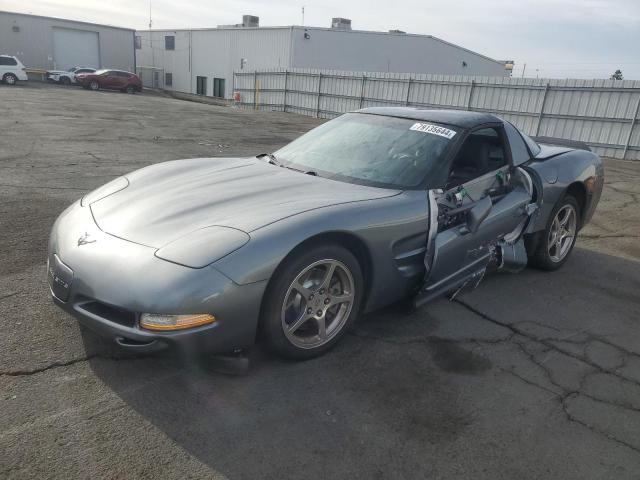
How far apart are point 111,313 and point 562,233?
4098mm

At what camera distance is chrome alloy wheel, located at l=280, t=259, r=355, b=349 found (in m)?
2.70

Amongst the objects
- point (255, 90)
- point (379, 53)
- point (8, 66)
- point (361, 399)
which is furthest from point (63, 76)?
point (361, 399)

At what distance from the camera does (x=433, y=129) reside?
12.1ft

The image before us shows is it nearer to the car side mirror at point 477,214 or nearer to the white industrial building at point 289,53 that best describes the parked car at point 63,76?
the white industrial building at point 289,53

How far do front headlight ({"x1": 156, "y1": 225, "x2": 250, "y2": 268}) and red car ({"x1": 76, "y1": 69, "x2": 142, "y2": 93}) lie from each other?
3682 cm

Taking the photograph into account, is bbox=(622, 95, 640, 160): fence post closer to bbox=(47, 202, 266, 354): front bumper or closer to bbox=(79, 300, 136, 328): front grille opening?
bbox=(47, 202, 266, 354): front bumper

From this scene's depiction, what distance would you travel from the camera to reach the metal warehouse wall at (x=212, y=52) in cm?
3528

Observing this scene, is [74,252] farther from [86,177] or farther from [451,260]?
[86,177]

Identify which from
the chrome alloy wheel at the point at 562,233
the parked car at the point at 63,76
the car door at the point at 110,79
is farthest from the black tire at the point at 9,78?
the chrome alloy wheel at the point at 562,233

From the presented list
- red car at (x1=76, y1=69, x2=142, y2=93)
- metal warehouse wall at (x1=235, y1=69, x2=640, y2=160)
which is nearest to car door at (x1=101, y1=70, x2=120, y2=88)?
red car at (x1=76, y1=69, x2=142, y2=93)

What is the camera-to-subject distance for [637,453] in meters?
2.31

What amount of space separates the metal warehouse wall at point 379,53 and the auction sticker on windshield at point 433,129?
3246 centimetres

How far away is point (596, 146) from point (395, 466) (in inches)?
607

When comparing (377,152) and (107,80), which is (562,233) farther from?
(107,80)
